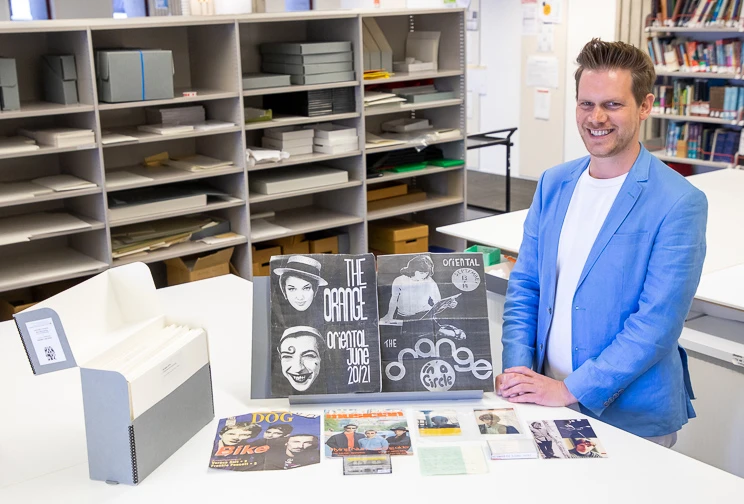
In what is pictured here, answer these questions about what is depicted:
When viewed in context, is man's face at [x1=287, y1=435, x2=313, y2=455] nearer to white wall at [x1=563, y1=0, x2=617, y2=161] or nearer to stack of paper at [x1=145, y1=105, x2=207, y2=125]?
stack of paper at [x1=145, y1=105, x2=207, y2=125]

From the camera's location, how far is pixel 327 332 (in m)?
1.75

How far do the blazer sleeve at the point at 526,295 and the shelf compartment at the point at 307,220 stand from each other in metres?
2.48

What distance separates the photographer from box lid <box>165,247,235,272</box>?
4250mm

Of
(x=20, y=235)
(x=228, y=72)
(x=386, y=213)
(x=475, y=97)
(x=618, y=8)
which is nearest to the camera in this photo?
(x=20, y=235)

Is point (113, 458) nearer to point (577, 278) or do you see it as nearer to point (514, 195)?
point (577, 278)

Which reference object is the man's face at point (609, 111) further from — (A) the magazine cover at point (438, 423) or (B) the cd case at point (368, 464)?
(B) the cd case at point (368, 464)

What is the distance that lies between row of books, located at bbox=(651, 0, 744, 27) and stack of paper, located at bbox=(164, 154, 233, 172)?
3734 mm

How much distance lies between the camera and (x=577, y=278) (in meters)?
1.95

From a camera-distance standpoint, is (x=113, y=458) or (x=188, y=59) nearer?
(x=113, y=458)

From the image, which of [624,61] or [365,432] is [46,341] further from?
[624,61]

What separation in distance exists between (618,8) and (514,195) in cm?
183

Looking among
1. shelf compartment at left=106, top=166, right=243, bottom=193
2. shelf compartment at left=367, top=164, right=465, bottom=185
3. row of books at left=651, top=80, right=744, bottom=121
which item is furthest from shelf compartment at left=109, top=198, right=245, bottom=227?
row of books at left=651, top=80, right=744, bottom=121

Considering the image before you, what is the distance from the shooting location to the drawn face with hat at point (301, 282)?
1748 mm

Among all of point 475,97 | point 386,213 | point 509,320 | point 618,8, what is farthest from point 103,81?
point 475,97
